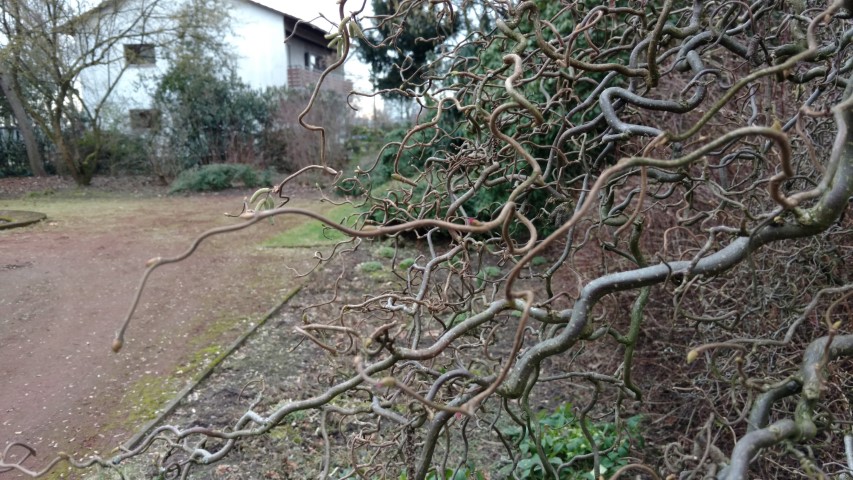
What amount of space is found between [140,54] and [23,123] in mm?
3705

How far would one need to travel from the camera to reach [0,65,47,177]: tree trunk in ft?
50.9

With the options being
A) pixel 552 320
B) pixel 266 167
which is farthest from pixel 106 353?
pixel 266 167

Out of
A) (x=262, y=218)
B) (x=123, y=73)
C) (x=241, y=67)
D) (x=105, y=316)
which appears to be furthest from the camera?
(x=241, y=67)

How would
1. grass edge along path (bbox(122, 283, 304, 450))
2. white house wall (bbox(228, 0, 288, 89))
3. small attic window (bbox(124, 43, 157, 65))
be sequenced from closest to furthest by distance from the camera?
1. grass edge along path (bbox(122, 283, 304, 450))
2. small attic window (bbox(124, 43, 157, 65))
3. white house wall (bbox(228, 0, 288, 89))

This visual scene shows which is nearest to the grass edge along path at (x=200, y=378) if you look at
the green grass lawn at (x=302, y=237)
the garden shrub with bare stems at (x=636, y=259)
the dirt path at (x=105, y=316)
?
the dirt path at (x=105, y=316)

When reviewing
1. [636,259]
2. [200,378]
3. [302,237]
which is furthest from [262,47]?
[636,259]

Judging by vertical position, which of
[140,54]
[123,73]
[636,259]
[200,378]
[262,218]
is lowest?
[200,378]

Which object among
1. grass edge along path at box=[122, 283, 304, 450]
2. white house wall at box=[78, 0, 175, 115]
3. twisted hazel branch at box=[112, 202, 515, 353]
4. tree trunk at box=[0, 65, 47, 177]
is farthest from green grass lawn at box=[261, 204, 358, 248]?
tree trunk at box=[0, 65, 47, 177]

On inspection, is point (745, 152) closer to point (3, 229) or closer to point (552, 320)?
point (552, 320)

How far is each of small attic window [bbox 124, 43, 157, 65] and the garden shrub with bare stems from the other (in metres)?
13.6

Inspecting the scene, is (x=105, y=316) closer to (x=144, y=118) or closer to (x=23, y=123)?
(x=144, y=118)

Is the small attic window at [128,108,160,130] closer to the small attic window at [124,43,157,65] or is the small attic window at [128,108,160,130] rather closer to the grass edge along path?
the small attic window at [124,43,157,65]

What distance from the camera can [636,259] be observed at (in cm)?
198

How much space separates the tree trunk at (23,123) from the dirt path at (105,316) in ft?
23.5
